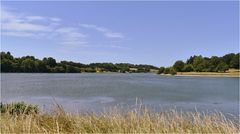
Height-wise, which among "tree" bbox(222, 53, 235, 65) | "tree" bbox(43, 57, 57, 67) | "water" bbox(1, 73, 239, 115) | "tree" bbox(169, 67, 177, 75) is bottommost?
"water" bbox(1, 73, 239, 115)

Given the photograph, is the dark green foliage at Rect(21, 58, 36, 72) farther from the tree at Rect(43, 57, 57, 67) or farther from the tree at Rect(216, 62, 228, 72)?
the tree at Rect(216, 62, 228, 72)

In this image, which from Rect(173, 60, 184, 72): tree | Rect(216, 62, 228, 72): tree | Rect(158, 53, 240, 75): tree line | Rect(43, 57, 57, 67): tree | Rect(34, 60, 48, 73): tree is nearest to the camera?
Rect(34, 60, 48, 73): tree

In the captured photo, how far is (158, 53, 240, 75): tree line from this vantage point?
124m

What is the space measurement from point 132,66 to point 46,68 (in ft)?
256

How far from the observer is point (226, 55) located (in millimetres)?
135000

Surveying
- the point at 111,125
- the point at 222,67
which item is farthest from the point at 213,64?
the point at 111,125

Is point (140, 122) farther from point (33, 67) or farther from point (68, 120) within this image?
point (33, 67)

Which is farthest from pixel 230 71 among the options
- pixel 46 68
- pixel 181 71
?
pixel 46 68

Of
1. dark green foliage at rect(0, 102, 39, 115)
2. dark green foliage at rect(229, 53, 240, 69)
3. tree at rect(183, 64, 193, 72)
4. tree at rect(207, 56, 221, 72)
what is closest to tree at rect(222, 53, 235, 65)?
tree at rect(207, 56, 221, 72)

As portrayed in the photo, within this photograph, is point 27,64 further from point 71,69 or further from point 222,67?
point 222,67

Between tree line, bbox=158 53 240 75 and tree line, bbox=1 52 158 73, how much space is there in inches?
1443

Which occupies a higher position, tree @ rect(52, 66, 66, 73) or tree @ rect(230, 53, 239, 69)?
tree @ rect(230, 53, 239, 69)

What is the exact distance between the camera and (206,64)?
130m

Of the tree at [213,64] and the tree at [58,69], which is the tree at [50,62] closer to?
the tree at [58,69]
